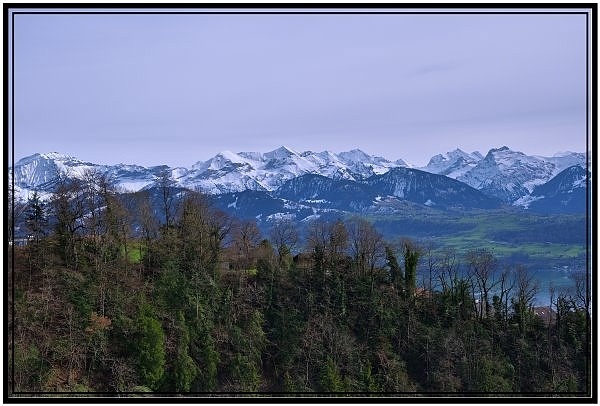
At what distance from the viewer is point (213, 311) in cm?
1228

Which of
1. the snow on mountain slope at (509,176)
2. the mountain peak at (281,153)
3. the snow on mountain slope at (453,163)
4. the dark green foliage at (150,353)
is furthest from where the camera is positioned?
the snow on mountain slope at (453,163)

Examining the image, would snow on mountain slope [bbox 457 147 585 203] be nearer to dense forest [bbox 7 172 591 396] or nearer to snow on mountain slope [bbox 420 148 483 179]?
snow on mountain slope [bbox 420 148 483 179]

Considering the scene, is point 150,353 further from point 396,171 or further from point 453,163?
point 453,163

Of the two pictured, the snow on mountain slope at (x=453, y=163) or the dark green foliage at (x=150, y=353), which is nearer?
the dark green foliage at (x=150, y=353)

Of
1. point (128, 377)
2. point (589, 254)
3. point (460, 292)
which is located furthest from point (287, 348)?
point (589, 254)

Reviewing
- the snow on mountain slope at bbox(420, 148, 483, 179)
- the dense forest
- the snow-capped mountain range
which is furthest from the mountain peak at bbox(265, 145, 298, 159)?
the dense forest

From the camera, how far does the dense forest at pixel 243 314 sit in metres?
10.1

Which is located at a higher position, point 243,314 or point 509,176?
point 509,176

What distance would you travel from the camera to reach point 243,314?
12.8 meters

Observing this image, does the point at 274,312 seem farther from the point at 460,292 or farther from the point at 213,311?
the point at 460,292

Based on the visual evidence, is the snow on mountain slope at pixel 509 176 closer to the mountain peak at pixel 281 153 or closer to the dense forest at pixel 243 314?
the mountain peak at pixel 281 153

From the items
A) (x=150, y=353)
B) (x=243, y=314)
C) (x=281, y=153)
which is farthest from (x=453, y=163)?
(x=150, y=353)

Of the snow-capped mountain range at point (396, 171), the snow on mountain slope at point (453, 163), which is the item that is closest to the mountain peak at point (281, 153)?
the snow-capped mountain range at point (396, 171)

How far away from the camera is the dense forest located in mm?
10062
